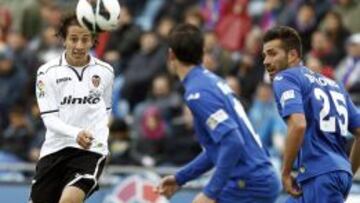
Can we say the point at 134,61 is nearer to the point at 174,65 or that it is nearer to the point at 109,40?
the point at 109,40

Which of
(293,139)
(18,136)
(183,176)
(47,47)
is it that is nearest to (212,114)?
(293,139)

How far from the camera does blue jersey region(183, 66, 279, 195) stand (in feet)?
32.0

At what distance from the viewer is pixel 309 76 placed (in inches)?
389

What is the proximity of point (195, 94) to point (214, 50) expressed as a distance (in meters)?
8.85

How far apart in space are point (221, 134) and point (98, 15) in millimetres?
1960

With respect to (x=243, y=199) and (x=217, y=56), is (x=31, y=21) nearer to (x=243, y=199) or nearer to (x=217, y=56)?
(x=217, y=56)

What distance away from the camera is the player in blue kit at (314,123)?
32.2 ft

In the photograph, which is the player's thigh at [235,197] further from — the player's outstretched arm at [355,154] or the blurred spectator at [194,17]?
the blurred spectator at [194,17]

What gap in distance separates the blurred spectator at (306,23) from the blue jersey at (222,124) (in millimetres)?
7945

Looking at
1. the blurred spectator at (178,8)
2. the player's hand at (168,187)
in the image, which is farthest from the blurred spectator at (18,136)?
the player's hand at (168,187)

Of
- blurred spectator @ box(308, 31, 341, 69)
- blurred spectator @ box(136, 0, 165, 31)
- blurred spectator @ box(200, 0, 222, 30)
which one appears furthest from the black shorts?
blurred spectator @ box(136, 0, 165, 31)

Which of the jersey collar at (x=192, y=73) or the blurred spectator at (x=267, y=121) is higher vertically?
the jersey collar at (x=192, y=73)

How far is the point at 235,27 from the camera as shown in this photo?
19297mm

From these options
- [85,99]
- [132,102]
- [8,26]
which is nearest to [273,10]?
[132,102]
